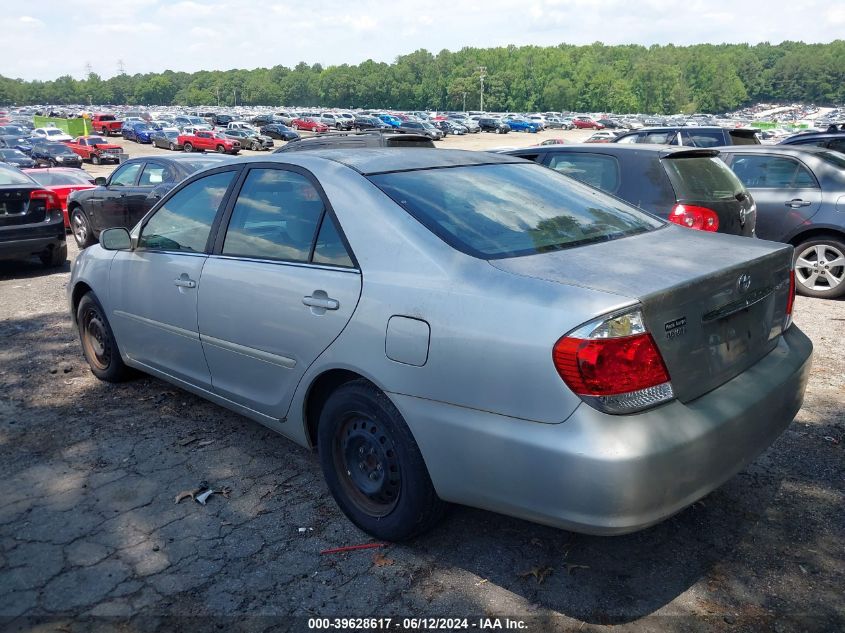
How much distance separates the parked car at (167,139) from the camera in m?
49.1

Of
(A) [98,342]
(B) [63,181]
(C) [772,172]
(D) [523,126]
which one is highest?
(C) [772,172]

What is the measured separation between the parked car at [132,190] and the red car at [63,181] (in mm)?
1789

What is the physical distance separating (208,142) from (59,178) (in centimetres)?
3260

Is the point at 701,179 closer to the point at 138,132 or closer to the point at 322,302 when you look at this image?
the point at 322,302

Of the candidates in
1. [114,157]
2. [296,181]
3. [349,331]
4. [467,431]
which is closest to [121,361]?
[296,181]

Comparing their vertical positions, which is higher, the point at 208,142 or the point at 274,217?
the point at 274,217

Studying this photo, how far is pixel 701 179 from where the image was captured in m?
6.48

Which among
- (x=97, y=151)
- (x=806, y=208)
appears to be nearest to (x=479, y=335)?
(x=806, y=208)

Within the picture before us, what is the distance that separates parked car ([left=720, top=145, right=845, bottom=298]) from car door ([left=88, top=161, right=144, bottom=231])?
8456mm

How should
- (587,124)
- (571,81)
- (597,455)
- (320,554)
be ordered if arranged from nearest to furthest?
(597,455) < (320,554) < (587,124) < (571,81)

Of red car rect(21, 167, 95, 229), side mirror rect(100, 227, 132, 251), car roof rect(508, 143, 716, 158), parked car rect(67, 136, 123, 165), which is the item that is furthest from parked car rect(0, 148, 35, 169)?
side mirror rect(100, 227, 132, 251)

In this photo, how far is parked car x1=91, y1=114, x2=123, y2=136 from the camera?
62.0 m

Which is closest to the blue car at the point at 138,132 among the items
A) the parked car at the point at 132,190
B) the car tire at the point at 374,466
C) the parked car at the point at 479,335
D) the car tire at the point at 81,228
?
the car tire at the point at 81,228

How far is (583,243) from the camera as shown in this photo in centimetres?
311
